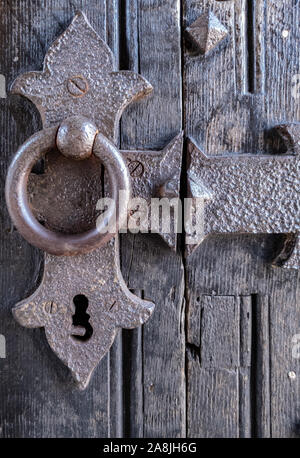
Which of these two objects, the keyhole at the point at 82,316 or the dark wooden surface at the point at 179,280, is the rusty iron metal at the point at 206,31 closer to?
the dark wooden surface at the point at 179,280

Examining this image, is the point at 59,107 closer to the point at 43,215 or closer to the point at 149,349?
the point at 43,215

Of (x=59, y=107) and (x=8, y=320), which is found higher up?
(x=59, y=107)

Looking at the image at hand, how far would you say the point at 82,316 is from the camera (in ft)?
1.75

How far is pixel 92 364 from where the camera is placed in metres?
0.51

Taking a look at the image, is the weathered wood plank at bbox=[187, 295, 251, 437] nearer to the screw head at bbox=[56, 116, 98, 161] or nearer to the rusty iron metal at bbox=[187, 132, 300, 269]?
the rusty iron metal at bbox=[187, 132, 300, 269]

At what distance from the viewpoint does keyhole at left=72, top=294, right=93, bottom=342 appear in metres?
0.53

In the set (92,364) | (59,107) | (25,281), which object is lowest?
(92,364)

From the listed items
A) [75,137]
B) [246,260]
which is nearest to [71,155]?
[75,137]

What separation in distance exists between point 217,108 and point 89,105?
200 mm

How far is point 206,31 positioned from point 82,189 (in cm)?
30

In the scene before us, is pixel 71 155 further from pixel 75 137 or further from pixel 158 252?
pixel 158 252

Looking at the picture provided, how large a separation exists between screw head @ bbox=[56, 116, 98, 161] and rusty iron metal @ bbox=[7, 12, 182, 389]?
47mm

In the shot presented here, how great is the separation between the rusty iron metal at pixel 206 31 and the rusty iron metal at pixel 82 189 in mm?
107
